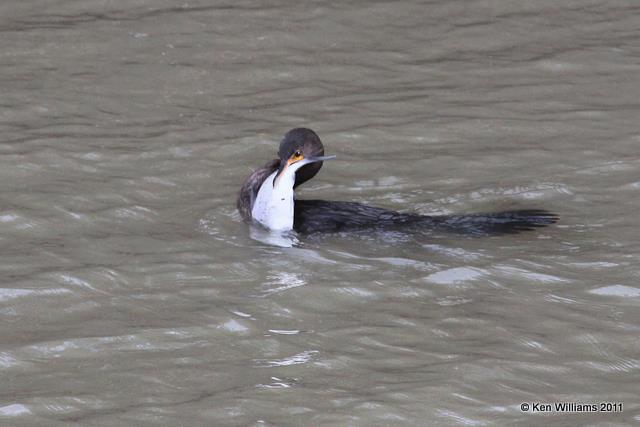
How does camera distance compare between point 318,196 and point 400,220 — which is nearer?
point 400,220

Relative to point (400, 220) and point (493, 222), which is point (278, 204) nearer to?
point (400, 220)

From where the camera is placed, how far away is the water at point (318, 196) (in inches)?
191

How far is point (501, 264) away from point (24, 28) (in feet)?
16.7

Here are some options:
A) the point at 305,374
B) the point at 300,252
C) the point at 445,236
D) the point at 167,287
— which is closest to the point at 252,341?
the point at 305,374

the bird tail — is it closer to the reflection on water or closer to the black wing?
the black wing

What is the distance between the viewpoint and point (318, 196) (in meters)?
7.21

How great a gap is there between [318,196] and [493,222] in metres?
1.14

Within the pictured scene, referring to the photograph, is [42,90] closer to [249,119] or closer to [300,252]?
[249,119]

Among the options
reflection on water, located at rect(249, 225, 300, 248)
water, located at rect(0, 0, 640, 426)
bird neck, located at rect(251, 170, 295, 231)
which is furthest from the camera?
bird neck, located at rect(251, 170, 295, 231)

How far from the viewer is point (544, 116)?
8281 mm

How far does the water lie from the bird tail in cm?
9

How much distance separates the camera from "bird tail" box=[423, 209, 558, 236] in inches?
256

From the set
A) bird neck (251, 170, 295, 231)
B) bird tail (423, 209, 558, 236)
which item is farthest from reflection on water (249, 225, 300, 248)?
bird tail (423, 209, 558, 236)

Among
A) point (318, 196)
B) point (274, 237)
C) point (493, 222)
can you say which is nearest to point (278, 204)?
point (274, 237)
